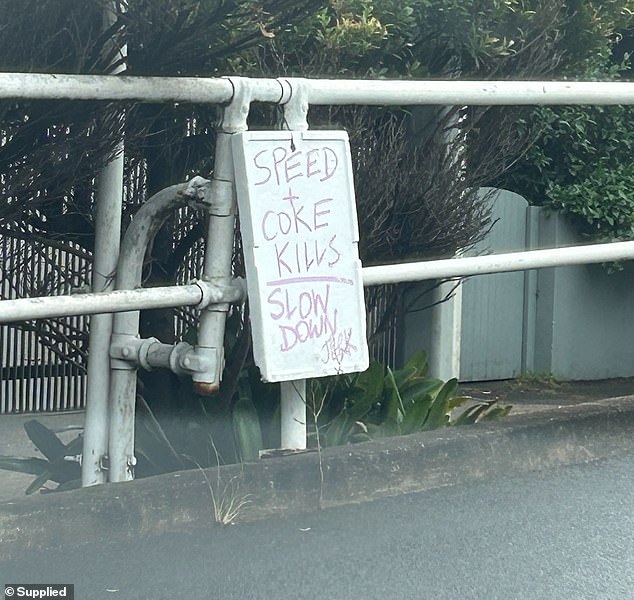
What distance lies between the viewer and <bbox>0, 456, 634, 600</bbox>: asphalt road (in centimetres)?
358

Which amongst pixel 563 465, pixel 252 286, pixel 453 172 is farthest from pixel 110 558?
pixel 453 172

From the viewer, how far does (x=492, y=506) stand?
4438 mm

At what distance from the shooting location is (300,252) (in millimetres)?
4211

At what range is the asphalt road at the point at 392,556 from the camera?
11.7 feet

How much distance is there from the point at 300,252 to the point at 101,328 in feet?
2.50

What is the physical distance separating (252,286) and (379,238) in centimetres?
127

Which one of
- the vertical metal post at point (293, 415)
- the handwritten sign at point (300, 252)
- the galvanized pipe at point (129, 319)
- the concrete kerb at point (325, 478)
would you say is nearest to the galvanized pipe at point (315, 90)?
the handwritten sign at point (300, 252)

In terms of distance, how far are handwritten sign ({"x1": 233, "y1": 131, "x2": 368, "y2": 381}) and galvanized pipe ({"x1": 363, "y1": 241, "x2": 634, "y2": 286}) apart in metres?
0.16

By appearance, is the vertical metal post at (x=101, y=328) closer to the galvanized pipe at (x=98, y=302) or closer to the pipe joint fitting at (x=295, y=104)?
the galvanized pipe at (x=98, y=302)

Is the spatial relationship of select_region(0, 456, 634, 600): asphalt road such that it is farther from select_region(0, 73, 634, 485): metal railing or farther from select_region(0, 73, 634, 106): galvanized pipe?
select_region(0, 73, 634, 106): galvanized pipe

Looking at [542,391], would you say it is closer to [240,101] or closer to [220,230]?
[220,230]

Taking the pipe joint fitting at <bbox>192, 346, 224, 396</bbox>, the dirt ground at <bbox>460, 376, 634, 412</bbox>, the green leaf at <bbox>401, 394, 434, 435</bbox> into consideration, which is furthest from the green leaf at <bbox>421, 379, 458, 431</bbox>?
the dirt ground at <bbox>460, 376, 634, 412</bbox>

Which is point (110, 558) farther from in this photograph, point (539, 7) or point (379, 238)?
point (539, 7)
